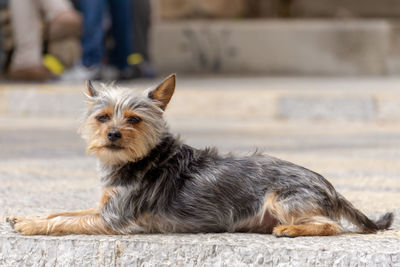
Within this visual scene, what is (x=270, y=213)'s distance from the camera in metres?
3.32

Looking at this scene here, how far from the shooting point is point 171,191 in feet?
10.9

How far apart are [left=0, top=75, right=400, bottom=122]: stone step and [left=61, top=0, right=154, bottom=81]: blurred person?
1.29 feet

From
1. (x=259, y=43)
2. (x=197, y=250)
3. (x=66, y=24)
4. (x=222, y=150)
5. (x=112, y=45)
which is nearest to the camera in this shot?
(x=197, y=250)

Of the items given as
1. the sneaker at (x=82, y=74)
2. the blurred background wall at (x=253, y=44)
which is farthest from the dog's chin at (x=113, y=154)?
the blurred background wall at (x=253, y=44)

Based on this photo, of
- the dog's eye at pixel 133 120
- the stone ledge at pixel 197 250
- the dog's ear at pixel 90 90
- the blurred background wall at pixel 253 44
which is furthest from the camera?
the blurred background wall at pixel 253 44

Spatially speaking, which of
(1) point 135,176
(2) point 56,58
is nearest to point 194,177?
(1) point 135,176

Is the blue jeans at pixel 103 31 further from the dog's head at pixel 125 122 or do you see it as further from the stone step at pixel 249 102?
the dog's head at pixel 125 122

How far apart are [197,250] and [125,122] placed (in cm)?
62

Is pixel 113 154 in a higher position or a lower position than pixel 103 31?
higher

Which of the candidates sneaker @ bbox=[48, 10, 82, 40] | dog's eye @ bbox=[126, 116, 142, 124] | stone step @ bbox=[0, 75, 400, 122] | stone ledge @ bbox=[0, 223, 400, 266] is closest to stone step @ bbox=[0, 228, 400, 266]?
stone ledge @ bbox=[0, 223, 400, 266]

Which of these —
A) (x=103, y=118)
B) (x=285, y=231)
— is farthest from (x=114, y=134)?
(x=285, y=231)

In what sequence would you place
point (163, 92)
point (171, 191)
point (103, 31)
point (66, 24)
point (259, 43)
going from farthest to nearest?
point (259, 43), point (103, 31), point (66, 24), point (163, 92), point (171, 191)

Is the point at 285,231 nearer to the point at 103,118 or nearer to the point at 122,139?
the point at 122,139

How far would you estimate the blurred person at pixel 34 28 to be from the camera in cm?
902
